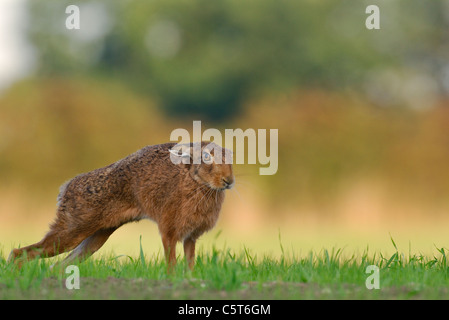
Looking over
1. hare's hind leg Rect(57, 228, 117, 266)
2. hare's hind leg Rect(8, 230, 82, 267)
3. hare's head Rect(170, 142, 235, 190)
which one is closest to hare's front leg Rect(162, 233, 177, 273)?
hare's head Rect(170, 142, 235, 190)

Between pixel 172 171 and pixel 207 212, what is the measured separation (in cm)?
68

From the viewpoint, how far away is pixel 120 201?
26.9ft

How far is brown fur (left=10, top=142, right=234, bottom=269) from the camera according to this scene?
310 inches

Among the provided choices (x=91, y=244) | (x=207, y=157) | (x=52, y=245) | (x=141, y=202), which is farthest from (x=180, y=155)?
(x=52, y=245)

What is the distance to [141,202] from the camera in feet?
26.6

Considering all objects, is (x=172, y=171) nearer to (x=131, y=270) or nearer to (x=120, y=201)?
(x=120, y=201)

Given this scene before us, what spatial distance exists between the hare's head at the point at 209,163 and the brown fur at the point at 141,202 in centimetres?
1

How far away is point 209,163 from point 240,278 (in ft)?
5.92

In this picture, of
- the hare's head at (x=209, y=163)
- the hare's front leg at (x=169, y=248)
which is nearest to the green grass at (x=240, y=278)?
the hare's front leg at (x=169, y=248)

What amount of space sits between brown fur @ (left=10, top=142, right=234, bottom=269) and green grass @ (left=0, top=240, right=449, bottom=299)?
0.31 meters

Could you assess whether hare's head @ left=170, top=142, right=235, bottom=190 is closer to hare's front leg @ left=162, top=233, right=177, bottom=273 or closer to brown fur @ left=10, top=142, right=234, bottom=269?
brown fur @ left=10, top=142, right=234, bottom=269

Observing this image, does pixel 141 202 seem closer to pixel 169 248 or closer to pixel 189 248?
pixel 169 248
